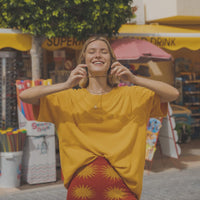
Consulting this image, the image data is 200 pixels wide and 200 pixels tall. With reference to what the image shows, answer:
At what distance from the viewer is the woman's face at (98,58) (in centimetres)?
252

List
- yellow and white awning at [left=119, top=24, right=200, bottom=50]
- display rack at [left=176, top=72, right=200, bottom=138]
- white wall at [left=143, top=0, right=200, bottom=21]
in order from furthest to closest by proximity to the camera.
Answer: display rack at [left=176, top=72, right=200, bottom=138]
white wall at [left=143, top=0, right=200, bottom=21]
yellow and white awning at [left=119, top=24, right=200, bottom=50]

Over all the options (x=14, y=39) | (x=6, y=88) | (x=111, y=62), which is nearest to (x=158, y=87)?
(x=111, y=62)

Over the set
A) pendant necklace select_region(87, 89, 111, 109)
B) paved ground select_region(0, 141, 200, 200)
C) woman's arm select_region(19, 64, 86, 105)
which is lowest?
paved ground select_region(0, 141, 200, 200)

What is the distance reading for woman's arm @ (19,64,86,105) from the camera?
239 centimetres

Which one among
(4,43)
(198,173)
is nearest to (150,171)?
(198,173)

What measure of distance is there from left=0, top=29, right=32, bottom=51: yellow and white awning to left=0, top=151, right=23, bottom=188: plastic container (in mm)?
2001

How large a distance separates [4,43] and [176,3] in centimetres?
542

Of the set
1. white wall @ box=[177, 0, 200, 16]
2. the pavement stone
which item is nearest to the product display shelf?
white wall @ box=[177, 0, 200, 16]

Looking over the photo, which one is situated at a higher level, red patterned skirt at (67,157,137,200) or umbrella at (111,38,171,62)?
umbrella at (111,38,171,62)

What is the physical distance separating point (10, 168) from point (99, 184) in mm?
4633

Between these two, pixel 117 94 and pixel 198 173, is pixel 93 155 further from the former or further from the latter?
pixel 198 173

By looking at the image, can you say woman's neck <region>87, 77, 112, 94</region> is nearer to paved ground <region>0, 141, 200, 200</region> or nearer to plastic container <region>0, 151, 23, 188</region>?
paved ground <region>0, 141, 200, 200</region>

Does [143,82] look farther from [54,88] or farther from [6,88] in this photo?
[6,88]

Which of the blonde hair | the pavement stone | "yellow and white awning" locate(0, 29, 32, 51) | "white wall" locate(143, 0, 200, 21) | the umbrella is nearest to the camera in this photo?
the blonde hair
